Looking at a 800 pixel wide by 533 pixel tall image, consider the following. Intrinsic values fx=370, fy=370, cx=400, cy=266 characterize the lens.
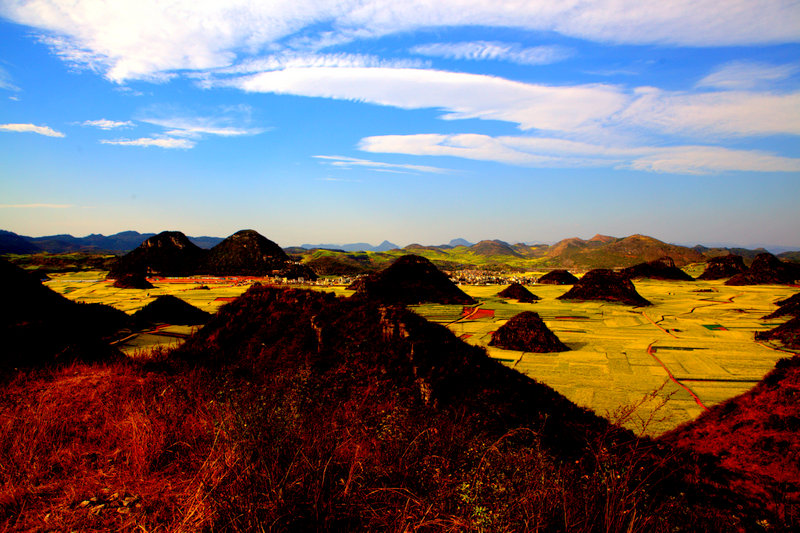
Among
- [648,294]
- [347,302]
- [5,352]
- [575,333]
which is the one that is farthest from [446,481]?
[648,294]

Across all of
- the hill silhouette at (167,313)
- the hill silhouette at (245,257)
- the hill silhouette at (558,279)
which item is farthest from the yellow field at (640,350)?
the hill silhouette at (245,257)

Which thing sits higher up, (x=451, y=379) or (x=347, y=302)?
(x=347, y=302)

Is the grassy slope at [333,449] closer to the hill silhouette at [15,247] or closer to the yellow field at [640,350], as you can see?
the yellow field at [640,350]

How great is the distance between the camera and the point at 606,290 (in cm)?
2022

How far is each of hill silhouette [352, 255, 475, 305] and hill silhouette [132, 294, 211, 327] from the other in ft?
26.4

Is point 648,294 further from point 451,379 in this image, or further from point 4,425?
point 4,425

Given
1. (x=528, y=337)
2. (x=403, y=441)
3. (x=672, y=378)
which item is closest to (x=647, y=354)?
(x=672, y=378)

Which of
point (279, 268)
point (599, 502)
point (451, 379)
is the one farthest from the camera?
→ point (279, 268)

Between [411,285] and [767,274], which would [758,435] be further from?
[767,274]

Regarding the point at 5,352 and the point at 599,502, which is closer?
the point at 599,502

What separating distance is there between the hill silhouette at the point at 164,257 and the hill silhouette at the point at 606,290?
102 ft

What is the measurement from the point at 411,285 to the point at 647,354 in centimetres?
1263

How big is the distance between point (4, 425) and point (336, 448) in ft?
10.3

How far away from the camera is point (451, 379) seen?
179 inches
